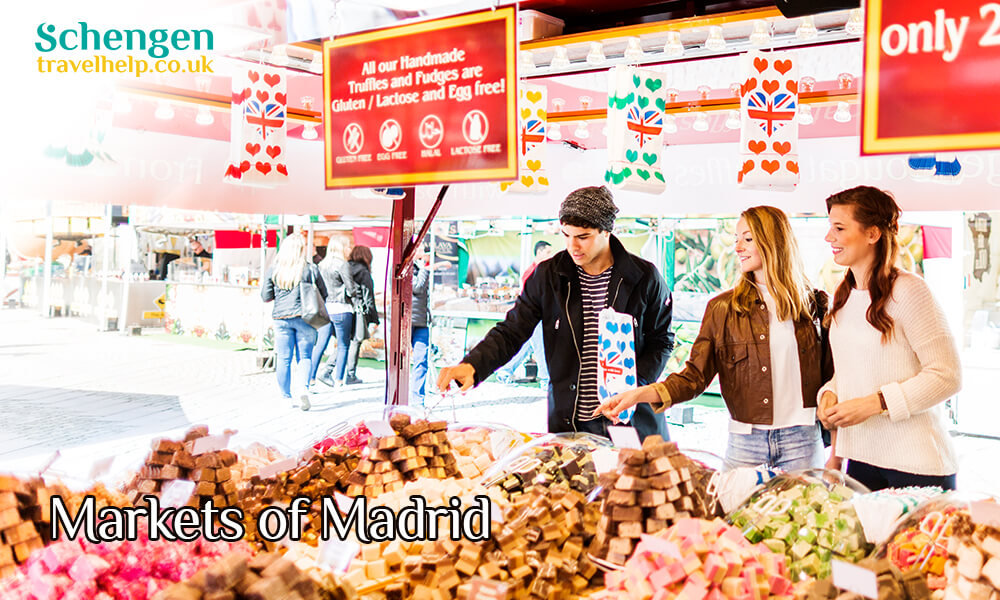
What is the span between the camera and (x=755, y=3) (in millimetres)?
3396

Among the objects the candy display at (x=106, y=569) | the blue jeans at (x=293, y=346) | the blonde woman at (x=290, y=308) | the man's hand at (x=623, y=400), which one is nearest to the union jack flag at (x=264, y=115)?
the man's hand at (x=623, y=400)

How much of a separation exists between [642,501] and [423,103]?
1302mm

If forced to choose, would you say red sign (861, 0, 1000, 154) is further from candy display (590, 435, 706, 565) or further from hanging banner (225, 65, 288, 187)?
hanging banner (225, 65, 288, 187)

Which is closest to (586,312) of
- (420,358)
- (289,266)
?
(420,358)

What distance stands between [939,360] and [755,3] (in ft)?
6.14

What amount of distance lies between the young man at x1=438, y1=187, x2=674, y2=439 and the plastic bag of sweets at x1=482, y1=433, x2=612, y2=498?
1.92ft

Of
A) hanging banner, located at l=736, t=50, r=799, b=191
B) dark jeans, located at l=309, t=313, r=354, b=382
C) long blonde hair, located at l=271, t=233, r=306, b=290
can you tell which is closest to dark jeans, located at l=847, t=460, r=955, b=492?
hanging banner, located at l=736, t=50, r=799, b=191

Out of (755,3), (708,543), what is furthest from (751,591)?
(755,3)

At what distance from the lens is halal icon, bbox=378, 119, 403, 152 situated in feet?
7.86

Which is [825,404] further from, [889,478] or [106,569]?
[106,569]

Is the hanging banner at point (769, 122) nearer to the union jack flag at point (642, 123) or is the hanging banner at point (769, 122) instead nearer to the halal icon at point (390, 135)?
the union jack flag at point (642, 123)

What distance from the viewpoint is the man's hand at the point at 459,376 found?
8.95ft

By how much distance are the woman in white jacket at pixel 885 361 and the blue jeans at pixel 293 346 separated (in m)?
6.18

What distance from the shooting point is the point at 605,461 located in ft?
6.53
